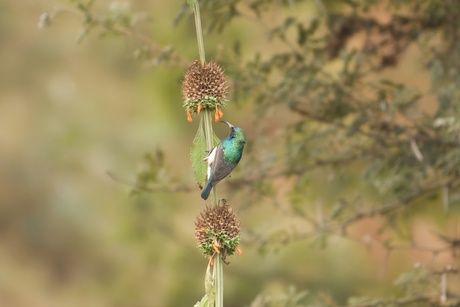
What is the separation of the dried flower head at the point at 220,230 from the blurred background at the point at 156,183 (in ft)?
4.51

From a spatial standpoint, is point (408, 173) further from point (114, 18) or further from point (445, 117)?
point (114, 18)

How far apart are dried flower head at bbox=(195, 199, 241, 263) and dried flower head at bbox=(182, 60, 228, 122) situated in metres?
0.18

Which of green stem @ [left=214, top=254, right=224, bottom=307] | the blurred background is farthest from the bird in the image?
the blurred background

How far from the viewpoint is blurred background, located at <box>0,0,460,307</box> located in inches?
151

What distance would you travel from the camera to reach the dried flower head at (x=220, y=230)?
5.75 feet

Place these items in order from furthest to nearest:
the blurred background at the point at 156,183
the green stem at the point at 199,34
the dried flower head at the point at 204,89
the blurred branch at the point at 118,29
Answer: the blurred background at the point at 156,183 → the blurred branch at the point at 118,29 → the dried flower head at the point at 204,89 → the green stem at the point at 199,34

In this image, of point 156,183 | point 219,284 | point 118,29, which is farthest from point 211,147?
point 156,183

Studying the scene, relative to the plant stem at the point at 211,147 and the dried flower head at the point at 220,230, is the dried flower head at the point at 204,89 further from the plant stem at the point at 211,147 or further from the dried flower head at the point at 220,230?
the dried flower head at the point at 220,230

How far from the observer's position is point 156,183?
365cm

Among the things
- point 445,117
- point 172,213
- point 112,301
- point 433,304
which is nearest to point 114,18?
point 445,117

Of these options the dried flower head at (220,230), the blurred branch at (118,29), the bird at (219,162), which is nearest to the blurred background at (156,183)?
the blurred branch at (118,29)

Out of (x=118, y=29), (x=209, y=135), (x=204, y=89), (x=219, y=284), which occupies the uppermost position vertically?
(x=118, y=29)

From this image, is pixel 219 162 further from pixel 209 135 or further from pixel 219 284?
pixel 219 284

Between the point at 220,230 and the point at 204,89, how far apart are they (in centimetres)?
27
